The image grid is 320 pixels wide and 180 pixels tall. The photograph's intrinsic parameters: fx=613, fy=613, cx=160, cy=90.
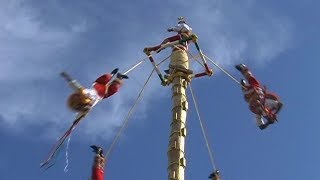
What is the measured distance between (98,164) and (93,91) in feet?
6.37

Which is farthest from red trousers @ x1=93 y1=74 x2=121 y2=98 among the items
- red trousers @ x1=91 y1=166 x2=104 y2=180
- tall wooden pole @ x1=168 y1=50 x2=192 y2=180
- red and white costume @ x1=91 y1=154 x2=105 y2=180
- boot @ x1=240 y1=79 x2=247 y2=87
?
boot @ x1=240 y1=79 x2=247 y2=87

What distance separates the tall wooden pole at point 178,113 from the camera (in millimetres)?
14414

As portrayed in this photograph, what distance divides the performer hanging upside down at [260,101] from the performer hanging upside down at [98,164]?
16.6 ft

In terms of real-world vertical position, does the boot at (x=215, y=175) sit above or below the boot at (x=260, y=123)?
below

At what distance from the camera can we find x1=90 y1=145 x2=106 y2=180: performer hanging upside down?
14797 mm

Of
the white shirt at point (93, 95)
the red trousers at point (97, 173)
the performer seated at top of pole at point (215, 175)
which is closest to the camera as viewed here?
the red trousers at point (97, 173)

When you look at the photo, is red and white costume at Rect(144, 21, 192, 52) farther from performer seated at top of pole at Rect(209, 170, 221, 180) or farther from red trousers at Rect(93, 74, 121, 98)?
performer seated at top of pole at Rect(209, 170, 221, 180)

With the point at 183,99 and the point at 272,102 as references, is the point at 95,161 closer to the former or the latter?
the point at 183,99

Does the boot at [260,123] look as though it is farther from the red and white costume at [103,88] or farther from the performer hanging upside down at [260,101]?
the red and white costume at [103,88]

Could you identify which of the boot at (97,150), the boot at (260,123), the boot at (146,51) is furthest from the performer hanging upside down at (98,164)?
the boot at (260,123)

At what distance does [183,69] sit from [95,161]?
141 inches

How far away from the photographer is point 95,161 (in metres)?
15.2

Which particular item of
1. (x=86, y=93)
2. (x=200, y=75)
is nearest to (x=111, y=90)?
(x=86, y=93)

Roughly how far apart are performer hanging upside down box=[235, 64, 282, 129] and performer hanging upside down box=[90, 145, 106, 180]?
5.05 meters
